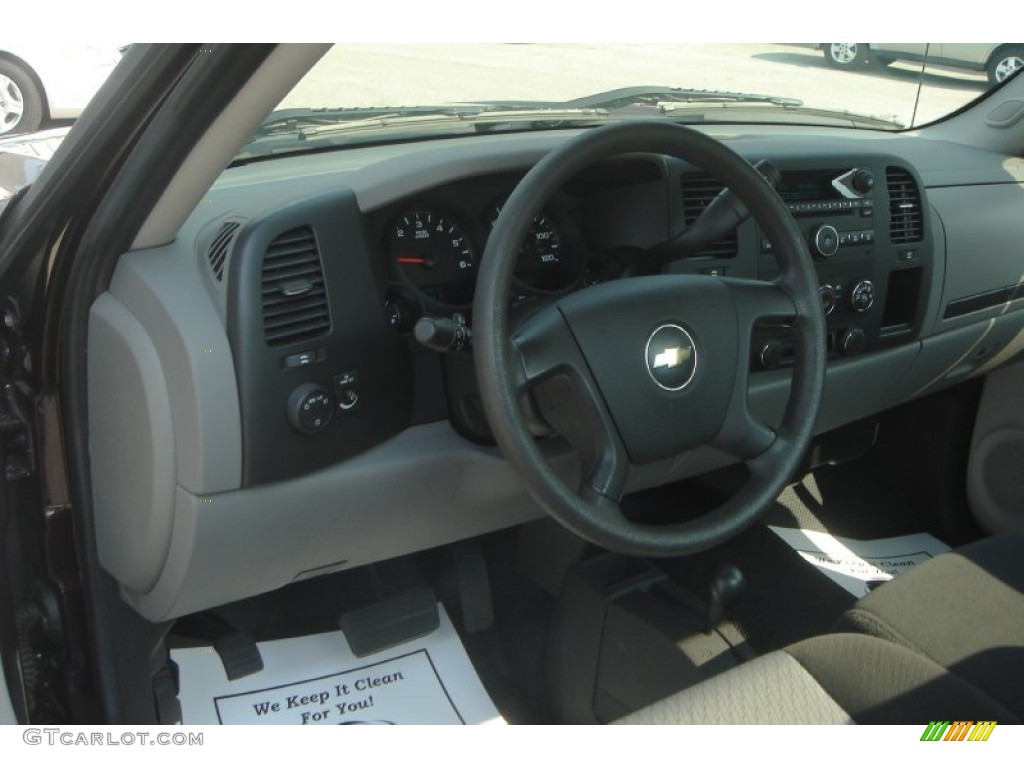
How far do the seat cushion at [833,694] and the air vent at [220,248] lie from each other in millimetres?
882

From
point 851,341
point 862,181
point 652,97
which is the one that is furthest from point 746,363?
point 652,97

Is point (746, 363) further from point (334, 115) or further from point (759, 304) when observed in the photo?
point (334, 115)

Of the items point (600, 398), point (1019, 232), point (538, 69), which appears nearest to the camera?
point (600, 398)

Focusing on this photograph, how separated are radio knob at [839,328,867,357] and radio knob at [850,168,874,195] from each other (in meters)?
0.31

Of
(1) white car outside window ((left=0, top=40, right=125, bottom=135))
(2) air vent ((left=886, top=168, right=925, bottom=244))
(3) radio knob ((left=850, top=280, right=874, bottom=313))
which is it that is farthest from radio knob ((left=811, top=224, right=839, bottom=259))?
(1) white car outside window ((left=0, top=40, right=125, bottom=135))

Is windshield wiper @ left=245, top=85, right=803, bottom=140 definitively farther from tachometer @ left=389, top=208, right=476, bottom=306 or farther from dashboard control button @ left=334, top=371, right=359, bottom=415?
dashboard control button @ left=334, top=371, right=359, bottom=415

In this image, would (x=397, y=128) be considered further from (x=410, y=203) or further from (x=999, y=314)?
(x=999, y=314)

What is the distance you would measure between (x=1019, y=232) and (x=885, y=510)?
0.83 metres

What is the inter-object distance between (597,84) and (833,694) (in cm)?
151

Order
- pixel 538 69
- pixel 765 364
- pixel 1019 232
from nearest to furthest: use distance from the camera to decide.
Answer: pixel 765 364, pixel 538 69, pixel 1019 232

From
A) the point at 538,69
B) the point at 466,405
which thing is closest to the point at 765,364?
the point at 466,405

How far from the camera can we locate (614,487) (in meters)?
1.58

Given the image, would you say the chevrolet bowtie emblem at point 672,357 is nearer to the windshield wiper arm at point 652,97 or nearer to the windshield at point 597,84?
the windshield at point 597,84

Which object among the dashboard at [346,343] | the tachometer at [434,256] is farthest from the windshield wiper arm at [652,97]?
the tachometer at [434,256]
